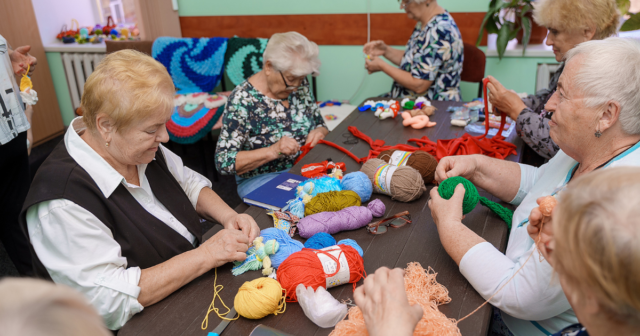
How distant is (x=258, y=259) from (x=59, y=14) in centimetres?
500

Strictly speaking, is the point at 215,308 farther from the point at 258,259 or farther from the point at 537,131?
the point at 537,131

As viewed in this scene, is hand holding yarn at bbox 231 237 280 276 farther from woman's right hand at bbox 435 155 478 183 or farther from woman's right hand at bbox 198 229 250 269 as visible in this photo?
woman's right hand at bbox 435 155 478 183

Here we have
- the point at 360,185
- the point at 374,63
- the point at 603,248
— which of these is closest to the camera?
the point at 603,248

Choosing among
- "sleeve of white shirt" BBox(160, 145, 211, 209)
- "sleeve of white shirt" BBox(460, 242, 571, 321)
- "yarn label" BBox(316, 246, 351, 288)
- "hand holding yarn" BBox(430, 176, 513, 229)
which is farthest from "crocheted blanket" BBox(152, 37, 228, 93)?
"sleeve of white shirt" BBox(460, 242, 571, 321)

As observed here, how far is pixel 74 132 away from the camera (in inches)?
50.3

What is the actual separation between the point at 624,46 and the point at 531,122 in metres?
0.73

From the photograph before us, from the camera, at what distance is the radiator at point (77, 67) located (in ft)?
15.4

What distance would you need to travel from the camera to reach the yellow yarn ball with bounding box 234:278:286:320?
1.04 metres

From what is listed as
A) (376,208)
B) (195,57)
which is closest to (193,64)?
(195,57)

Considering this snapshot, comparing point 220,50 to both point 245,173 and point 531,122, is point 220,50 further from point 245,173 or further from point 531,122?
→ point 531,122

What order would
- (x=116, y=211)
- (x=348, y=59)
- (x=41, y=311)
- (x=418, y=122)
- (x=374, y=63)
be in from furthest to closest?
(x=348, y=59), (x=374, y=63), (x=418, y=122), (x=116, y=211), (x=41, y=311)

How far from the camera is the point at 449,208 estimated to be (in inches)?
51.4

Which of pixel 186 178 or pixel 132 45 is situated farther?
pixel 132 45

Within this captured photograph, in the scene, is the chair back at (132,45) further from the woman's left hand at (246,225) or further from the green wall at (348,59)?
the woman's left hand at (246,225)
